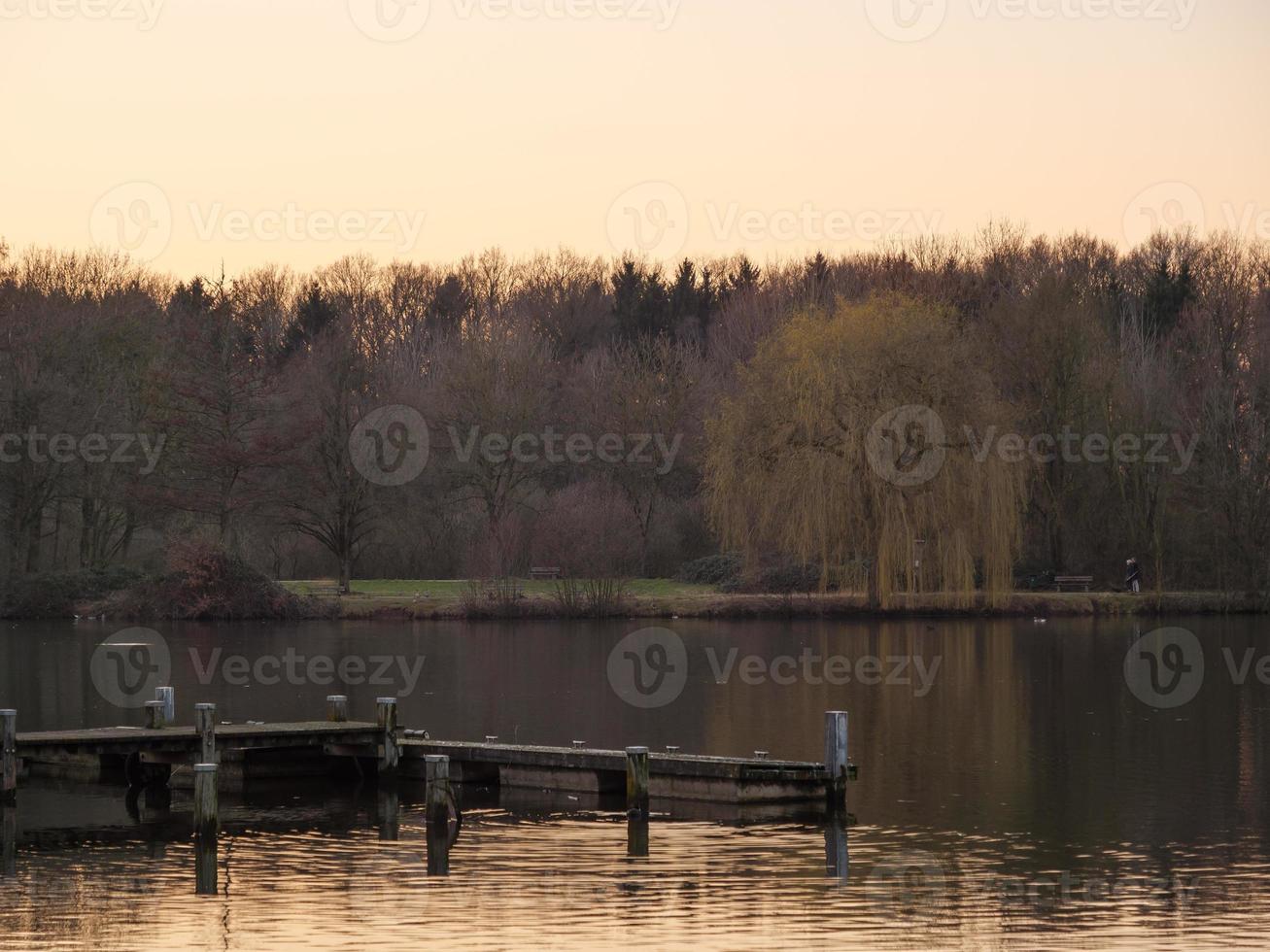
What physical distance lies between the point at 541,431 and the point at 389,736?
42.7 meters

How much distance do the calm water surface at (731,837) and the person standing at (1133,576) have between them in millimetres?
18949

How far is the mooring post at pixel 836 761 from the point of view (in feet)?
67.4

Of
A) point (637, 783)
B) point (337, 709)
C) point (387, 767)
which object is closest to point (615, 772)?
point (637, 783)

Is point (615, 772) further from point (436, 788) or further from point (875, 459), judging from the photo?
point (875, 459)

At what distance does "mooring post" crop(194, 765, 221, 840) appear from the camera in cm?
1870

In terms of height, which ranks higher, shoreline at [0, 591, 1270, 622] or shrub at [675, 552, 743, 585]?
shrub at [675, 552, 743, 585]

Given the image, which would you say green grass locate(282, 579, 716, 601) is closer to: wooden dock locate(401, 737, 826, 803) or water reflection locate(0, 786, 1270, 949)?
wooden dock locate(401, 737, 826, 803)

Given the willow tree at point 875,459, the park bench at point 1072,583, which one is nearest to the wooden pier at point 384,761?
the willow tree at point 875,459

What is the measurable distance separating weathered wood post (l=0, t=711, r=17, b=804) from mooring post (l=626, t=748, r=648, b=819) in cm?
791

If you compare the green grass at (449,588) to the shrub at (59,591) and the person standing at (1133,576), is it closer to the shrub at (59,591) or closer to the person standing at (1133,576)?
the shrub at (59,591)

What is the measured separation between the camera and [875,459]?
160 ft

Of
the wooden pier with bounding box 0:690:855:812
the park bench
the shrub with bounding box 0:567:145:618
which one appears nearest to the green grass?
the shrub with bounding box 0:567:145:618

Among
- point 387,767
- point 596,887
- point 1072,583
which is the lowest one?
point 596,887

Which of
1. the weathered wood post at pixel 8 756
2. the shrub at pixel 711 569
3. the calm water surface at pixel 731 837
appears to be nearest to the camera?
the calm water surface at pixel 731 837
